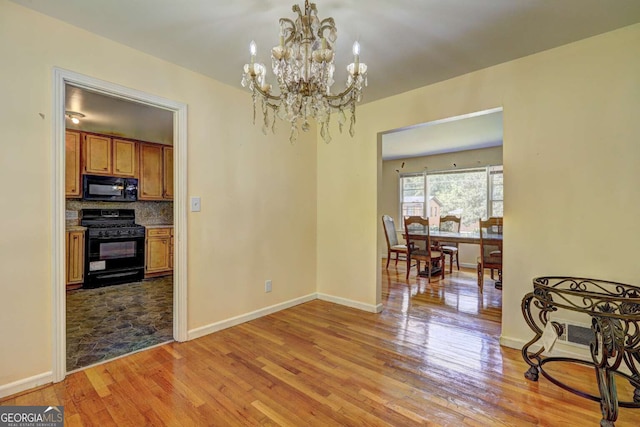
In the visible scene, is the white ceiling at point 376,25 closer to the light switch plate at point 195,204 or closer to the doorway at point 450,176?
the light switch plate at point 195,204

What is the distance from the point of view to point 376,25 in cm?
191

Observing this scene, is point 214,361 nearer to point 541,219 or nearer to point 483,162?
point 541,219

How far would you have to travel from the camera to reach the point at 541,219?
2.28m

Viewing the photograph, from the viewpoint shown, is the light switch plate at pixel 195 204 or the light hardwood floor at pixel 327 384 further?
the light switch plate at pixel 195 204

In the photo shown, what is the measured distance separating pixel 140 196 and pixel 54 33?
3.29 metres

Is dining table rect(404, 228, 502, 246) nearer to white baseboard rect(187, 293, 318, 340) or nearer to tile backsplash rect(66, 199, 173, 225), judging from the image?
white baseboard rect(187, 293, 318, 340)

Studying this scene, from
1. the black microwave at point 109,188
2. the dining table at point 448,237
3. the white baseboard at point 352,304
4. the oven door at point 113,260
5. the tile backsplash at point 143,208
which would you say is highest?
the black microwave at point 109,188

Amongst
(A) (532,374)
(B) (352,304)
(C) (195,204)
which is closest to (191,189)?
(C) (195,204)

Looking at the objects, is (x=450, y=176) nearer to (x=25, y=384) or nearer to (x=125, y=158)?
(x=125, y=158)

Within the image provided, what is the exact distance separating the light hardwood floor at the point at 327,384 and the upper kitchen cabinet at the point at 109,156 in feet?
10.9

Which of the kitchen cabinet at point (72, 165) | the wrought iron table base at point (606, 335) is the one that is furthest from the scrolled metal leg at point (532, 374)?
the kitchen cabinet at point (72, 165)

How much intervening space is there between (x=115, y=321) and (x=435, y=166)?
248 inches

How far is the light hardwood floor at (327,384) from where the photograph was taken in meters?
1.57

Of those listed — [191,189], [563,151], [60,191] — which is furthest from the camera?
[191,189]
